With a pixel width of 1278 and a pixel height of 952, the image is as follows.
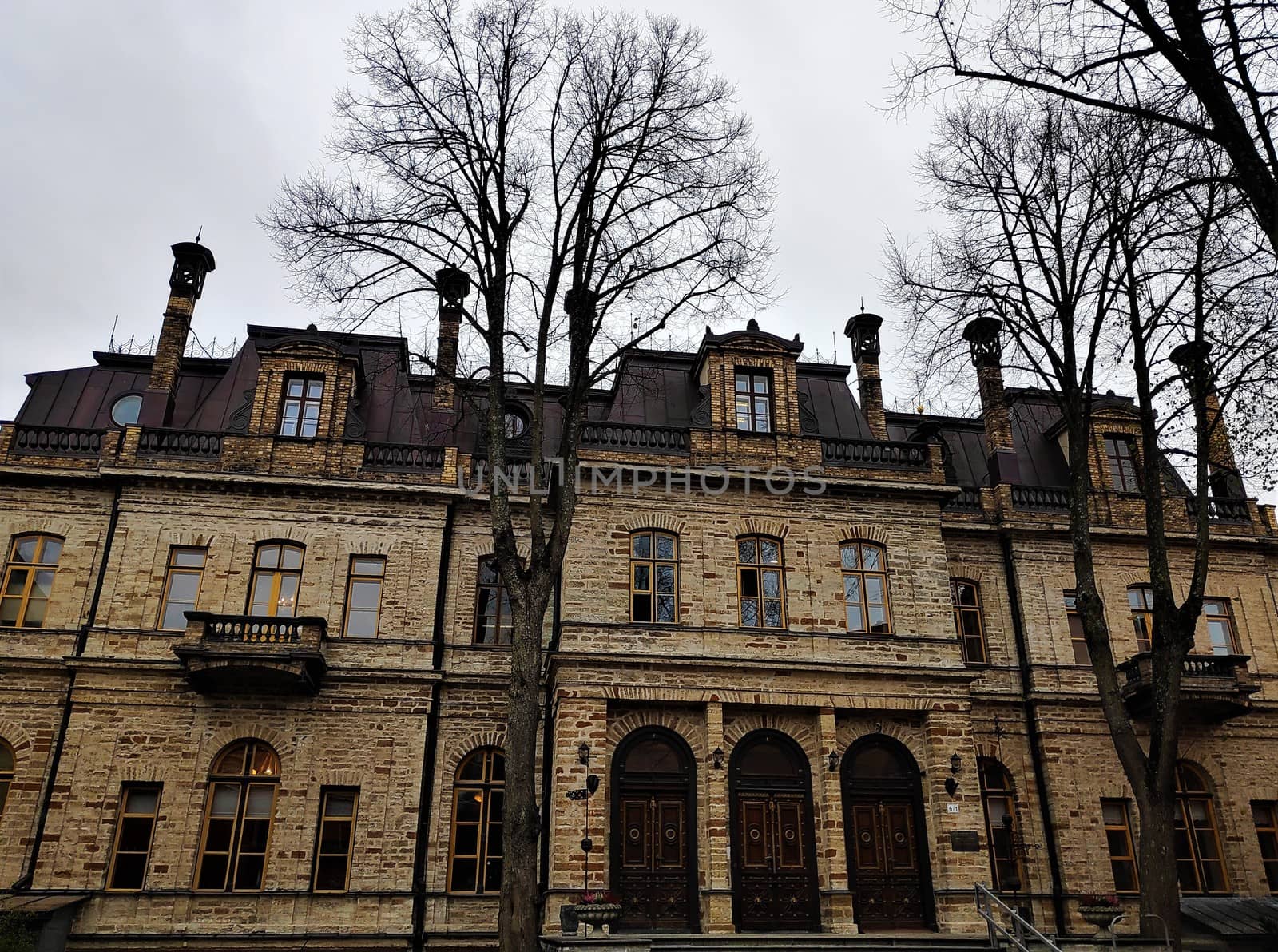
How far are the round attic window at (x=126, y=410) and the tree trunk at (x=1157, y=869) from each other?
877 inches

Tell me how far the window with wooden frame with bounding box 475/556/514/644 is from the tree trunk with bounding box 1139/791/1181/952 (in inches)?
492

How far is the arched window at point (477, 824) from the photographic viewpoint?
19234 millimetres

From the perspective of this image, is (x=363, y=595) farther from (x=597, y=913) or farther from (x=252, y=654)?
(x=597, y=913)

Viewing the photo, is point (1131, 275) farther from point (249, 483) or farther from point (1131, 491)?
point (249, 483)

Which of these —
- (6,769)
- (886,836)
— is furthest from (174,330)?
(886,836)

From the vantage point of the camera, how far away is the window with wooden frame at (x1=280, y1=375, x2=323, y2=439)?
22.1m

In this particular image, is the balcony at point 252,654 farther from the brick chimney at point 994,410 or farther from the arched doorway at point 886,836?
the brick chimney at point 994,410

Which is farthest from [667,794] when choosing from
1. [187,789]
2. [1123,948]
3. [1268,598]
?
[1268,598]

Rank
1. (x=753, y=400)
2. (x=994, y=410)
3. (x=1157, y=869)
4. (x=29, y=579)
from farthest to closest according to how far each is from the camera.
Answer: (x=994, y=410), (x=753, y=400), (x=29, y=579), (x=1157, y=869)

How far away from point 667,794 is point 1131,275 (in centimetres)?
1246

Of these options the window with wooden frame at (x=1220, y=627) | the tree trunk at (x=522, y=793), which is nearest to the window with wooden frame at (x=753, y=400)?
the tree trunk at (x=522, y=793)

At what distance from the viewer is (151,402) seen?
22406 mm

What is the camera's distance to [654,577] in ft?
66.4

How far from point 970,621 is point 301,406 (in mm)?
16651
